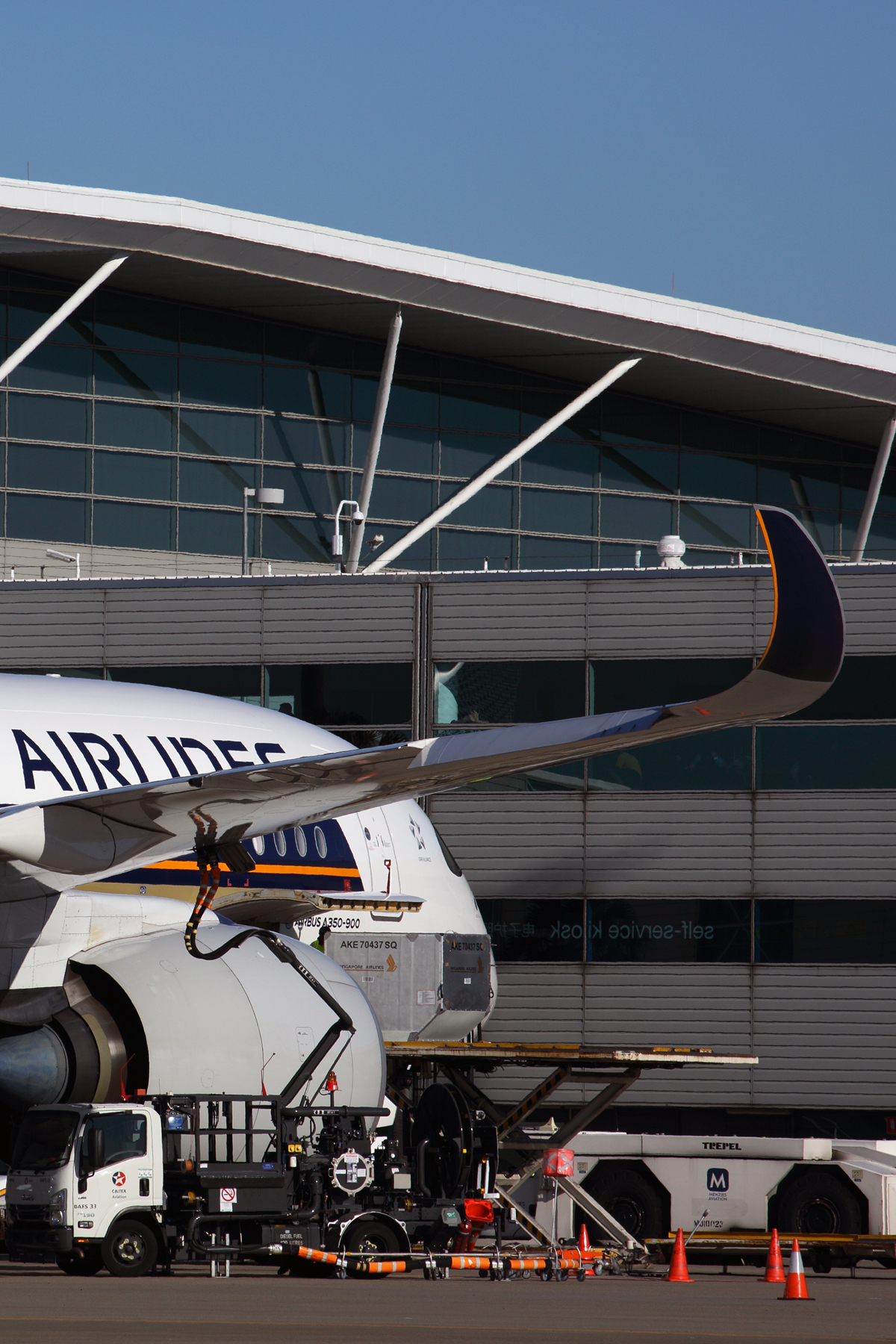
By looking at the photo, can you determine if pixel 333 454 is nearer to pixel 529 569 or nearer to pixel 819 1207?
pixel 529 569

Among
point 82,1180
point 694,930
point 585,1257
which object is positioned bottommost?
point 585,1257

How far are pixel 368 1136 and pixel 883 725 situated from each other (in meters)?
15.7

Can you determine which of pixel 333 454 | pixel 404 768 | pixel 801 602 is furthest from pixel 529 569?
pixel 801 602

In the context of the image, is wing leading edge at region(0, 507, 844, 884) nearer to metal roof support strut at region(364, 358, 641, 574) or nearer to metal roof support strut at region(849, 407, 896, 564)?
metal roof support strut at region(364, 358, 641, 574)

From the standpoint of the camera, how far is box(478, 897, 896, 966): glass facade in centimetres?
2972

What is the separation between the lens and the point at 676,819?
30.3 m

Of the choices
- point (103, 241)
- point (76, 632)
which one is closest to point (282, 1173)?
point (76, 632)

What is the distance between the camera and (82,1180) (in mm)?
14922

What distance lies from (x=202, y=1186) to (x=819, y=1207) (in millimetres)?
10345

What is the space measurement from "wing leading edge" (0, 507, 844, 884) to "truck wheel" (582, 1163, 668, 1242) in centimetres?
1124

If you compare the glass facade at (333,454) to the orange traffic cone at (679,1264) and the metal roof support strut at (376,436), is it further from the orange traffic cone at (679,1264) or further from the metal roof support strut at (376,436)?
the orange traffic cone at (679,1264)

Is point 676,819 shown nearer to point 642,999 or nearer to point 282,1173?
point 642,999

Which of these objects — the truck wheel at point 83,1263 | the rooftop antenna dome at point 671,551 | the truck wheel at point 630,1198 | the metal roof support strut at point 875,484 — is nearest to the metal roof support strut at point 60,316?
the rooftop antenna dome at point 671,551

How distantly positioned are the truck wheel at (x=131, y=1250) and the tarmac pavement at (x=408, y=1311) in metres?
0.17
